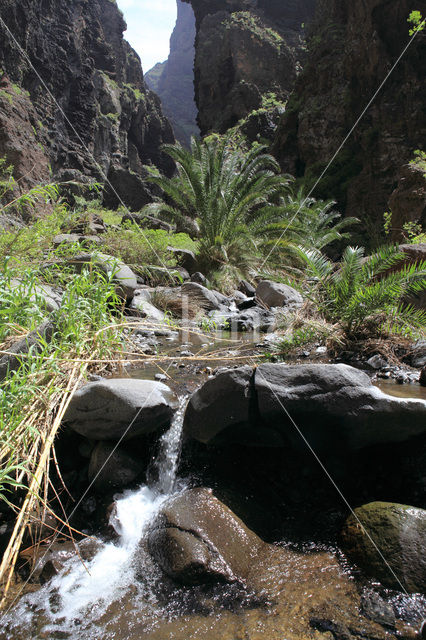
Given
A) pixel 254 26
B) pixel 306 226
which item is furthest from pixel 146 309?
pixel 254 26

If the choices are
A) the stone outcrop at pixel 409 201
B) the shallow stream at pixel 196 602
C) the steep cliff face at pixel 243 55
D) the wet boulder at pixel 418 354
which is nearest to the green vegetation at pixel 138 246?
the stone outcrop at pixel 409 201

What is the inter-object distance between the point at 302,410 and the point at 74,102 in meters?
31.4

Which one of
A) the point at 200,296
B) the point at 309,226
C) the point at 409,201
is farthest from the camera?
the point at 309,226

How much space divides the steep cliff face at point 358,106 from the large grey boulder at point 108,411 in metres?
15.9

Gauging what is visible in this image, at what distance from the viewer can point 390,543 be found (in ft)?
5.49

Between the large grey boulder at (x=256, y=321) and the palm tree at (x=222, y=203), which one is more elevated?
the palm tree at (x=222, y=203)

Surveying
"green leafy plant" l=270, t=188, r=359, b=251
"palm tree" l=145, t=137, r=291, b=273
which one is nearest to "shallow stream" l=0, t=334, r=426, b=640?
"green leafy plant" l=270, t=188, r=359, b=251

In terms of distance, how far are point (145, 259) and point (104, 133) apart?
26557mm

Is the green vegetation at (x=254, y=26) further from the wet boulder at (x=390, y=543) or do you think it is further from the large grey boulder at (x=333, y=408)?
the wet boulder at (x=390, y=543)

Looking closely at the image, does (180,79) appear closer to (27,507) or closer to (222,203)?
(222,203)

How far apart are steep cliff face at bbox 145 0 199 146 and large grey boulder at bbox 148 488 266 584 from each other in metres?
72.7

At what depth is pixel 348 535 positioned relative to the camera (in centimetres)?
184

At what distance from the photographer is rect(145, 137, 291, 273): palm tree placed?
419 inches

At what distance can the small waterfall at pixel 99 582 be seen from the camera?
5.22ft
